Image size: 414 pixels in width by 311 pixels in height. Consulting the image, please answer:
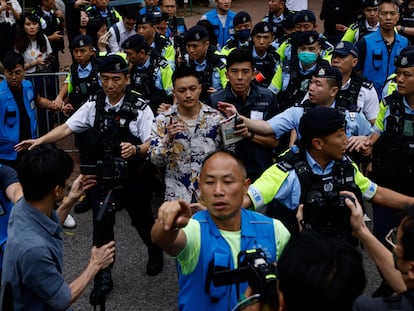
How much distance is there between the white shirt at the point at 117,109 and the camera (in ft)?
18.4

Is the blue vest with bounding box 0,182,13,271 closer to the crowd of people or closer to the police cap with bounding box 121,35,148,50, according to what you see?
the crowd of people

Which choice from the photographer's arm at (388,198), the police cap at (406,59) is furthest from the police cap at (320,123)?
the police cap at (406,59)

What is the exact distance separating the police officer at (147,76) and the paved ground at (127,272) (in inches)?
57.4

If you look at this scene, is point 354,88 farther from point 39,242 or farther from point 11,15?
point 11,15

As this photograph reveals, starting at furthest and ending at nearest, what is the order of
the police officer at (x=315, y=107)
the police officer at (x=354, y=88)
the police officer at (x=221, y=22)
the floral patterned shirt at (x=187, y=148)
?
the police officer at (x=221, y=22) < the police officer at (x=354, y=88) < the police officer at (x=315, y=107) < the floral patterned shirt at (x=187, y=148)

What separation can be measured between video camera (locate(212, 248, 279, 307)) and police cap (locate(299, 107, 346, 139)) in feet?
4.92

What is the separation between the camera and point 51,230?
3365mm

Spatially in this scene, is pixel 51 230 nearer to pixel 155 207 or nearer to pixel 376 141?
pixel 376 141

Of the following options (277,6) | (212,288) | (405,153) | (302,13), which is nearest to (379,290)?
(405,153)

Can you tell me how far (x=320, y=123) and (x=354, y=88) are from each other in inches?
93.0

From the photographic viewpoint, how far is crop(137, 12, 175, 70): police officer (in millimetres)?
8188

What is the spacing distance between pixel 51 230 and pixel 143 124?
7.75 ft

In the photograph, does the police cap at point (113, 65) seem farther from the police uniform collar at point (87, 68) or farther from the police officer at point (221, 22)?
the police officer at point (221, 22)

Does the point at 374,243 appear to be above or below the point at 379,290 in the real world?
above
